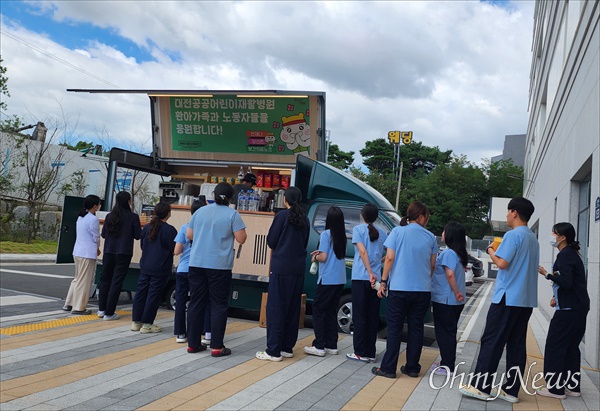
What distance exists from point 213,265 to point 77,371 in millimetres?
1763

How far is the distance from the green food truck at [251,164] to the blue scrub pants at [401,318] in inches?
82.5

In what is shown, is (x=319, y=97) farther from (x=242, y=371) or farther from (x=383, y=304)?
(x=242, y=371)

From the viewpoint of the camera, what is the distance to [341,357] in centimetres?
662

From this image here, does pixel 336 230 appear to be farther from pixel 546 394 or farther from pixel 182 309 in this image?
pixel 546 394

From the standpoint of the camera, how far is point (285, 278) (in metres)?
6.28

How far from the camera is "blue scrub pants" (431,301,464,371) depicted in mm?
5984

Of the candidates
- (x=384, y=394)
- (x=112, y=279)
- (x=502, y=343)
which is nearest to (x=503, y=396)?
(x=502, y=343)

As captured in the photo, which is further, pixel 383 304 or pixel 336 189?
pixel 336 189

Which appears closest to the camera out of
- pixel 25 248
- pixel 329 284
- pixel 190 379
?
pixel 190 379

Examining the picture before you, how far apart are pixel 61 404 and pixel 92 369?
1.08 m

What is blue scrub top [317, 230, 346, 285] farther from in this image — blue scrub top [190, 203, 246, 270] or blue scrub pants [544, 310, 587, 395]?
blue scrub pants [544, 310, 587, 395]

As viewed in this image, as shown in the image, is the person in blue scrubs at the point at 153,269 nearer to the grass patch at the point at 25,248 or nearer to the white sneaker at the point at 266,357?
the white sneaker at the point at 266,357

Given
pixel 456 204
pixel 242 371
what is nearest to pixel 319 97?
pixel 242 371

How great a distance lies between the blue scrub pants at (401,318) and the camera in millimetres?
5742
